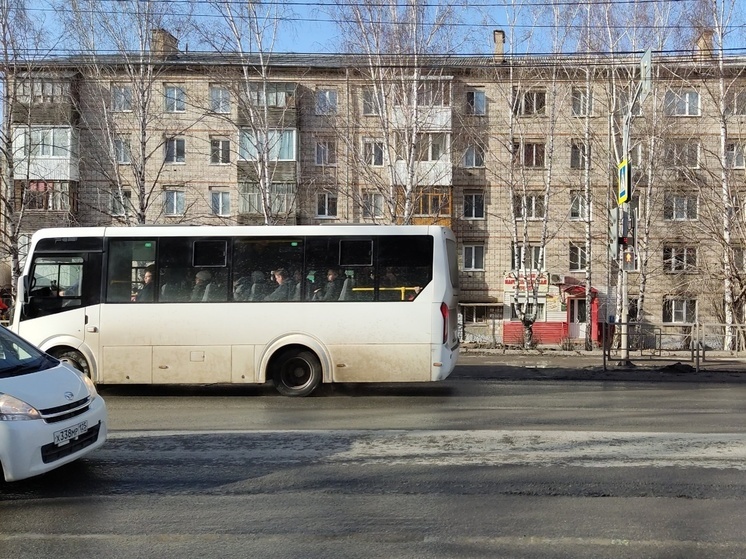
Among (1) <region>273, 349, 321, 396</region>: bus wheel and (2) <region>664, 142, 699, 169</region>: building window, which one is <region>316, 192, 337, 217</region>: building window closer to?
(2) <region>664, 142, 699, 169</region>: building window

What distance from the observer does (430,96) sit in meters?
27.9

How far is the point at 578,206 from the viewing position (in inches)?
1400

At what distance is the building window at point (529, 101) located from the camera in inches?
1168

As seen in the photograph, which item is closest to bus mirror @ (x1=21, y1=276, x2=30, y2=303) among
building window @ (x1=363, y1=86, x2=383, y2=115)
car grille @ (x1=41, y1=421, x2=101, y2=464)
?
car grille @ (x1=41, y1=421, x2=101, y2=464)

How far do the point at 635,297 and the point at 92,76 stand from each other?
26357 mm

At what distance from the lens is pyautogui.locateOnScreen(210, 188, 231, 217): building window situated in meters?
36.3

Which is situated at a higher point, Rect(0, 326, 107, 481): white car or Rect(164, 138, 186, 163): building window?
Rect(164, 138, 186, 163): building window

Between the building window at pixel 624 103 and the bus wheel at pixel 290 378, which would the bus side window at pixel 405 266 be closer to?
the bus wheel at pixel 290 378

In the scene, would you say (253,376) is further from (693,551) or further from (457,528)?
(693,551)

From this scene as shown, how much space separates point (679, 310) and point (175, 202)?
83.6ft

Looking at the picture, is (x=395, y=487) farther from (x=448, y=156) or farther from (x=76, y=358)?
(x=448, y=156)

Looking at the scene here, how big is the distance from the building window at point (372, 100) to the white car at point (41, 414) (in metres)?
22.2

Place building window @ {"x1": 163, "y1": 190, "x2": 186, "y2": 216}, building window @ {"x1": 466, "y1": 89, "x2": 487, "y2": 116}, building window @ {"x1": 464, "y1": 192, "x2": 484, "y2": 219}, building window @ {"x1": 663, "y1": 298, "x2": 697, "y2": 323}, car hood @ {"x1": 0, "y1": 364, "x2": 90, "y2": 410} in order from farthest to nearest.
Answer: building window @ {"x1": 464, "y1": 192, "x2": 484, "y2": 219}, building window @ {"x1": 466, "y1": 89, "x2": 487, "y2": 116}, building window @ {"x1": 663, "y1": 298, "x2": 697, "y2": 323}, building window @ {"x1": 163, "y1": 190, "x2": 186, "y2": 216}, car hood @ {"x1": 0, "y1": 364, "x2": 90, "y2": 410}

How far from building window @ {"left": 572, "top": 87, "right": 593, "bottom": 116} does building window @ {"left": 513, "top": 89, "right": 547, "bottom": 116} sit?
1319 millimetres
